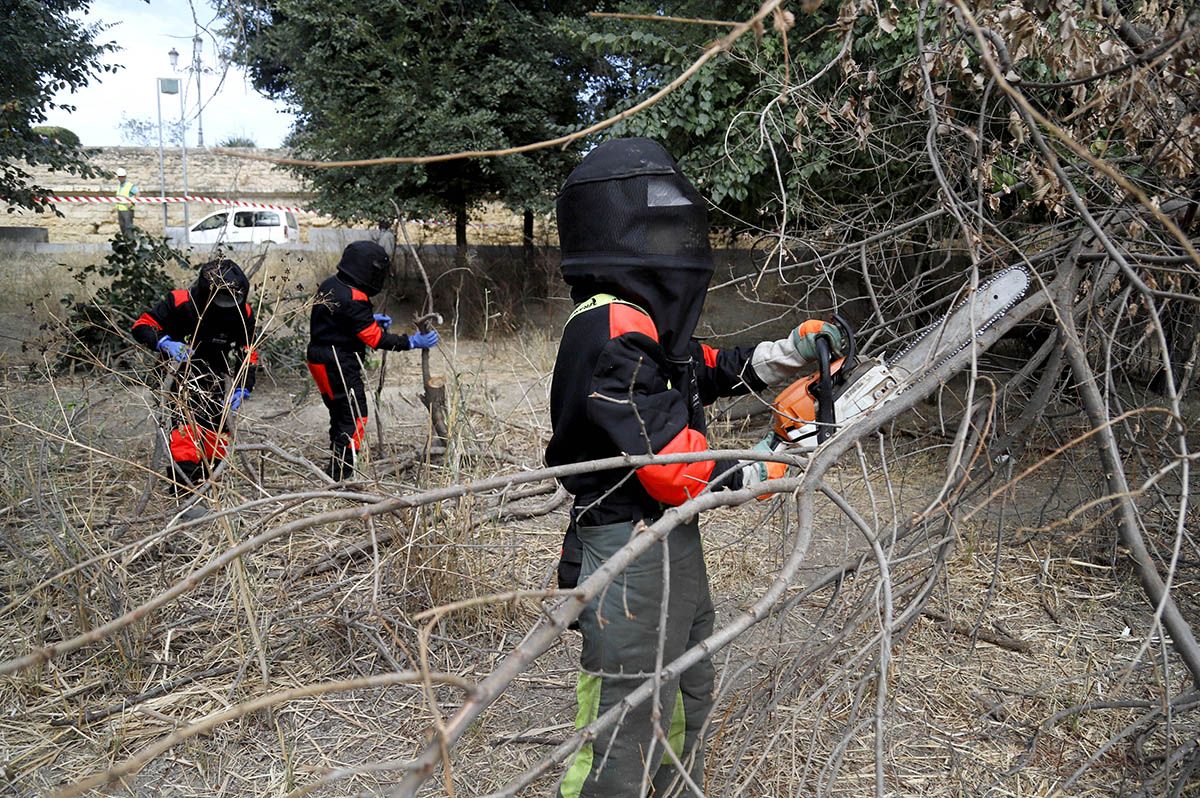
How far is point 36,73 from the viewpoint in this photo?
22.9 ft

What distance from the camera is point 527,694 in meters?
3.23

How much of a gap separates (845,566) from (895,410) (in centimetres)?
49

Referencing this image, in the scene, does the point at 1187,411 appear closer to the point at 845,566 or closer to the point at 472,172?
the point at 845,566

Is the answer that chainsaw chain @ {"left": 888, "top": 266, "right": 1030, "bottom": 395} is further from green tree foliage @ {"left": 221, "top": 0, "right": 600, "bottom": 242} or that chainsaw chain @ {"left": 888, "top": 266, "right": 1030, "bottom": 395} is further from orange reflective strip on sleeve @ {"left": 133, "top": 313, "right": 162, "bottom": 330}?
green tree foliage @ {"left": 221, "top": 0, "right": 600, "bottom": 242}

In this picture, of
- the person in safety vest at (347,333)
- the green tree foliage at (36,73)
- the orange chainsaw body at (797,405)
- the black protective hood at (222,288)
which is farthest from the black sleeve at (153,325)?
the orange chainsaw body at (797,405)

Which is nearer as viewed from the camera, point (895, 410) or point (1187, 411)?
point (895, 410)

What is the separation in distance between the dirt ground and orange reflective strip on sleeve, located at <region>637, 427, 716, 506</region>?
0.49m

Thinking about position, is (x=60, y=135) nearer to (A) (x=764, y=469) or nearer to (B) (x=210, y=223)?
(A) (x=764, y=469)

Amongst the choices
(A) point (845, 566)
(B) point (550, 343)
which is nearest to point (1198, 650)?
(A) point (845, 566)

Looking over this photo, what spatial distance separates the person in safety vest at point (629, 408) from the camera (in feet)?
6.63

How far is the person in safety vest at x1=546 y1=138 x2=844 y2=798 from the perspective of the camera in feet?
6.63

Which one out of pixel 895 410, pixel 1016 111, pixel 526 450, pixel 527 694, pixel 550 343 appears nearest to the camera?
pixel 895 410

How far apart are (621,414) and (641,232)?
0.47m

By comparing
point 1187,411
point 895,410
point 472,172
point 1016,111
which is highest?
point 472,172
